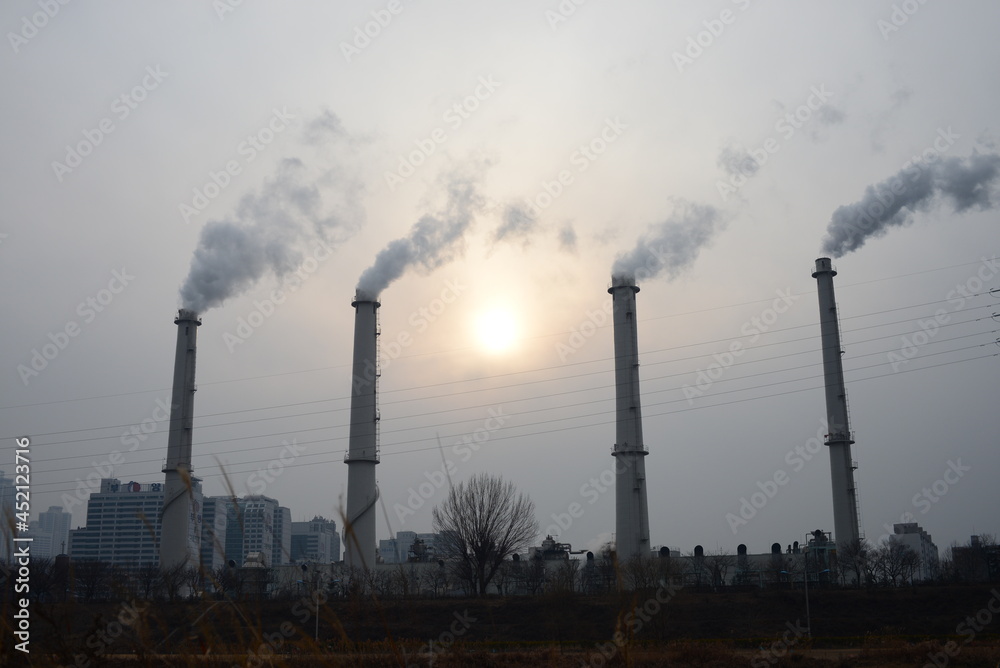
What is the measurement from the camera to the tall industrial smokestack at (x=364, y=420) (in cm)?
5319

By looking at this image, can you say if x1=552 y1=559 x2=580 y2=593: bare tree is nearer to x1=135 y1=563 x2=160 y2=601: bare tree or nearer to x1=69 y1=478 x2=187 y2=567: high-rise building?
x1=135 y1=563 x2=160 y2=601: bare tree

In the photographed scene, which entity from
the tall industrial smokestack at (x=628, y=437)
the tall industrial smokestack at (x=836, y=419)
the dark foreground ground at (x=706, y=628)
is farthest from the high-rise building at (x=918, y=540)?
the dark foreground ground at (x=706, y=628)

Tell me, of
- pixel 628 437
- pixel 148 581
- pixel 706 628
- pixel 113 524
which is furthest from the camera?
pixel 113 524

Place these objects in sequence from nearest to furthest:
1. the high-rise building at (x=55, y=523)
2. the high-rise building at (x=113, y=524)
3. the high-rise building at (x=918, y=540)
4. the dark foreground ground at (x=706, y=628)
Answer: the dark foreground ground at (x=706, y=628) < the high-rise building at (x=918, y=540) < the high-rise building at (x=113, y=524) < the high-rise building at (x=55, y=523)

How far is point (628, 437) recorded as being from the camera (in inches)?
2216

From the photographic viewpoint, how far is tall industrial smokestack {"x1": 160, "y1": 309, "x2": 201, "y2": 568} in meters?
55.7

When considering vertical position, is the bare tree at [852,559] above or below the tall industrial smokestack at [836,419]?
below

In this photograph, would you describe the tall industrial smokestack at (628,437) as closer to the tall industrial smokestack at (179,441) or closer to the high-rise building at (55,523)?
the tall industrial smokestack at (179,441)

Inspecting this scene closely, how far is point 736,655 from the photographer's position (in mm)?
18844

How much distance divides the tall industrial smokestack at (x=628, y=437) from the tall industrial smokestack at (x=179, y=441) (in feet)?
89.9

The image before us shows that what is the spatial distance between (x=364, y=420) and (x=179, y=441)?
13373mm

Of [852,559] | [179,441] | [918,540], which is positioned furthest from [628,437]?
[918,540]

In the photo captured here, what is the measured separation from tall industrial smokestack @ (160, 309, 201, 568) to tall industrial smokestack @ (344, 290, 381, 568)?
10.4 m

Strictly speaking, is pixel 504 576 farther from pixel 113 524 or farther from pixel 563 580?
pixel 113 524
